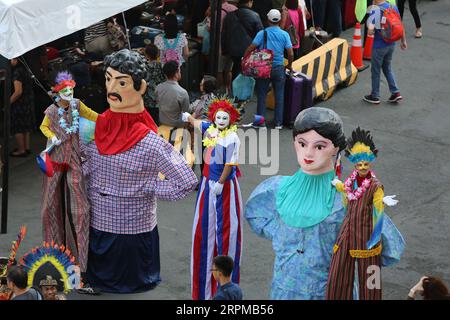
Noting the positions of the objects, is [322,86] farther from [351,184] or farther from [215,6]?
[351,184]

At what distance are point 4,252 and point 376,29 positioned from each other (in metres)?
6.12

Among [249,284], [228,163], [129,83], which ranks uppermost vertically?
[129,83]

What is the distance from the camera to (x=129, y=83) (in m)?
9.08

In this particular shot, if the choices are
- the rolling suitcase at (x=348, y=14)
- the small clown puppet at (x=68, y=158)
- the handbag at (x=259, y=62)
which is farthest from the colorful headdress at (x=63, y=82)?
the rolling suitcase at (x=348, y=14)

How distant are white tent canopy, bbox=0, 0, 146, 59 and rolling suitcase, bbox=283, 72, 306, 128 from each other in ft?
11.2

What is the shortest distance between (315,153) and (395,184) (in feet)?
14.4

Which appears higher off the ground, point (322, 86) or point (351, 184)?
point (351, 184)

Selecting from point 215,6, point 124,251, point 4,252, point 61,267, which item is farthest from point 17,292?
point 215,6

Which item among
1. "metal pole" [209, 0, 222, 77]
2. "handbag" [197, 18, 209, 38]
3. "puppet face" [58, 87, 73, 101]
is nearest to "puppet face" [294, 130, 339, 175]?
"puppet face" [58, 87, 73, 101]

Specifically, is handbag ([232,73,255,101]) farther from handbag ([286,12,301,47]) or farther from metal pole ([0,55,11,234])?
metal pole ([0,55,11,234])

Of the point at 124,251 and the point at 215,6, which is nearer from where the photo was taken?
the point at 124,251

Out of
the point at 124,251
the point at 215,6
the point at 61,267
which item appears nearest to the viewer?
the point at 61,267

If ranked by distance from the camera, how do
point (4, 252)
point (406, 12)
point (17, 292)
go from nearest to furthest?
1. point (17, 292)
2. point (4, 252)
3. point (406, 12)

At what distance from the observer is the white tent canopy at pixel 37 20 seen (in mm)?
9539
